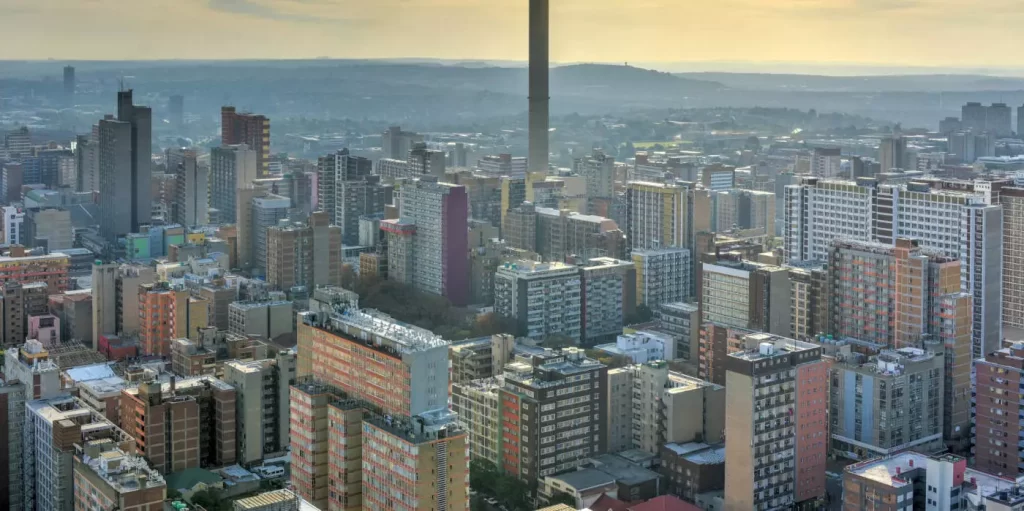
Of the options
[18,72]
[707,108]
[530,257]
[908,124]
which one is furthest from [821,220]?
[707,108]

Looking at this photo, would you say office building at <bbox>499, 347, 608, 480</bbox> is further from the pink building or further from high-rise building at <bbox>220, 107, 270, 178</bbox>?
high-rise building at <bbox>220, 107, 270, 178</bbox>

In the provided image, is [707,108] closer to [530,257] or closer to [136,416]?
[530,257]

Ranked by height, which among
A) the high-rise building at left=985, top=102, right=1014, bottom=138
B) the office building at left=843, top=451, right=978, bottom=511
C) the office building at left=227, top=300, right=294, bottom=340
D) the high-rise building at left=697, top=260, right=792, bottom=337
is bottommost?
the office building at left=843, top=451, right=978, bottom=511

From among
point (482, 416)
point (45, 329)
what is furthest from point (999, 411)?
point (45, 329)

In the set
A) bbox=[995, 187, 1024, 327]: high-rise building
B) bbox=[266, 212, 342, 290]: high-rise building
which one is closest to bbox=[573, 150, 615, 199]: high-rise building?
bbox=[266, 212, 342, 290]: high-rise building

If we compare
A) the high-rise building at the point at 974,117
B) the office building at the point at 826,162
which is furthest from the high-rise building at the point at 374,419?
the high-rise building at the point at 974,117

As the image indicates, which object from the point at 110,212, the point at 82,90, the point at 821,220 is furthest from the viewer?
the point at 82,90

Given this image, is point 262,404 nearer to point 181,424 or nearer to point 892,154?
point 181,424
